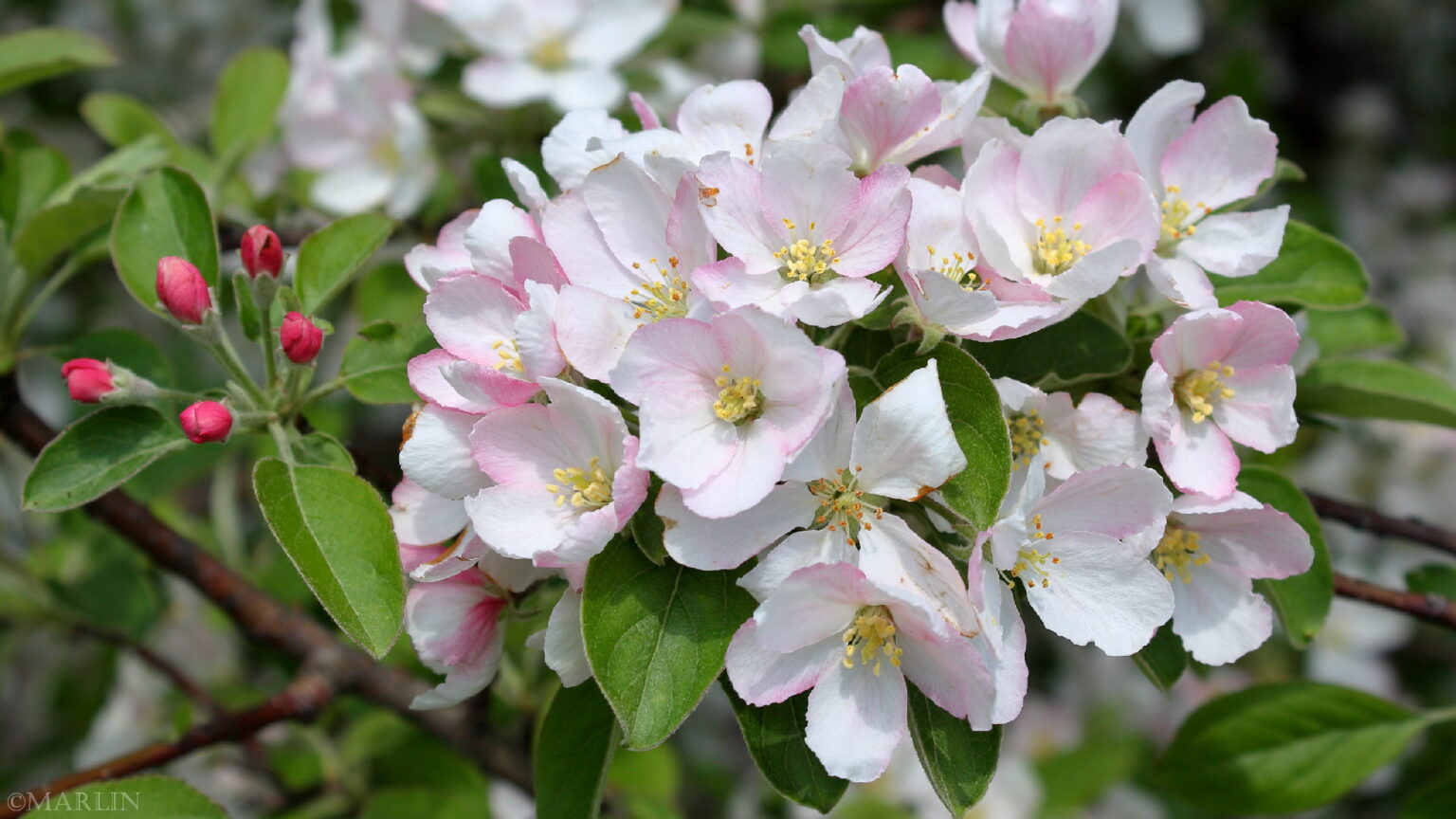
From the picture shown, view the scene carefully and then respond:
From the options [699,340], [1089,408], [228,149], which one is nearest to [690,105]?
[699,340]

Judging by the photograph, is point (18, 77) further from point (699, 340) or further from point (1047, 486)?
point (1047, 486)

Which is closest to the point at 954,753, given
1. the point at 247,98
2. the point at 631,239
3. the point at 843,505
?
the point at 843,505

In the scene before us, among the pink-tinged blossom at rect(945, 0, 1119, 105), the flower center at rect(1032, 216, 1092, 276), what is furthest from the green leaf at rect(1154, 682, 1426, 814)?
the pink-tinged blossom at rect(945, 0, 1119, 105)

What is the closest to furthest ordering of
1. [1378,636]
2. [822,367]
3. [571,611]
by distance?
1. [822,367]
2. [571,611]
3. [1378,636]

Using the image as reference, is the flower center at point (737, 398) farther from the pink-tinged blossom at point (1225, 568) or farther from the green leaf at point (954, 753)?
the pink-tinged blossom at point (1225, 568)

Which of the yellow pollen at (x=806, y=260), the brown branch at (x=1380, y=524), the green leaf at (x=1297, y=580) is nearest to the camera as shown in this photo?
the yellow pollen at (x=806, y=260)

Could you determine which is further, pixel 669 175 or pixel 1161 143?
pixel 1161 143

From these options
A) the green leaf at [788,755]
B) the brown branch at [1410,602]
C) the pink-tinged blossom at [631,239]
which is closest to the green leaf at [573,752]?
the green leaf at [788,755]
